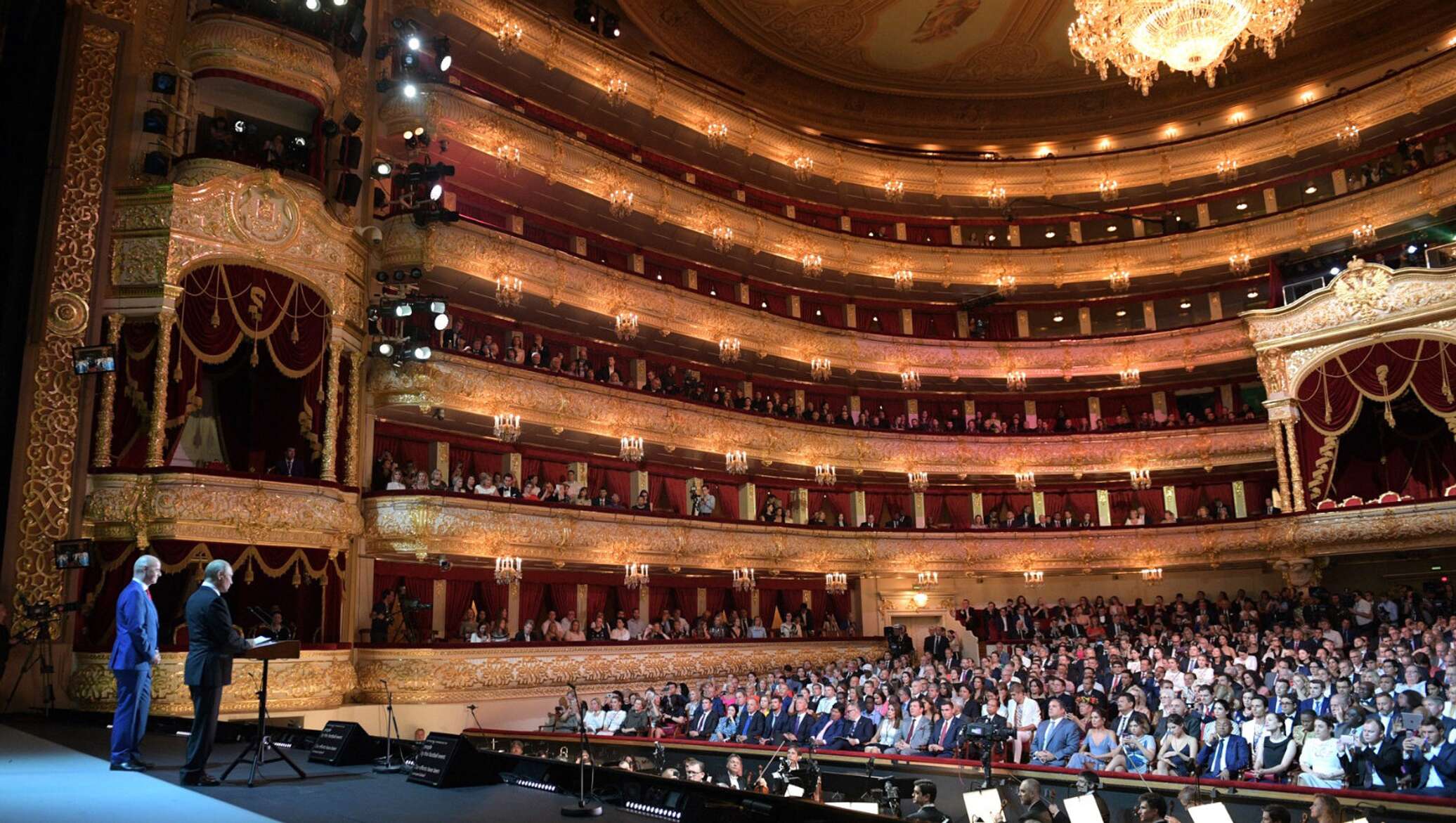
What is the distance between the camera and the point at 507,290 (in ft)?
57.9

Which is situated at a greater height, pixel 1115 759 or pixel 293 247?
pixel 293 247

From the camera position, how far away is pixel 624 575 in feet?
64.2

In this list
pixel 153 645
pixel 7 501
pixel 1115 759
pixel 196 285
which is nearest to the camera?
pixel 153 645

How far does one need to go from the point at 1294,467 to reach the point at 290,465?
19.8m

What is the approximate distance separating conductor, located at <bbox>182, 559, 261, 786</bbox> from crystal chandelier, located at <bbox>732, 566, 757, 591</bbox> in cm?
1470

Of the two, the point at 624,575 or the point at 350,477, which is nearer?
the point at 350,477

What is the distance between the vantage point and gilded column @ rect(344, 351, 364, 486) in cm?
1470

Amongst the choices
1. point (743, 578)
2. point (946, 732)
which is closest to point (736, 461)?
point (743, 578)

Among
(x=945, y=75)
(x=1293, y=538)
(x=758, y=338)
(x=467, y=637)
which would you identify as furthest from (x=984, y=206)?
(x=467, y=637)

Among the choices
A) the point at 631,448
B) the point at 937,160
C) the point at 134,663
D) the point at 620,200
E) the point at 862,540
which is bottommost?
the point at 134,663

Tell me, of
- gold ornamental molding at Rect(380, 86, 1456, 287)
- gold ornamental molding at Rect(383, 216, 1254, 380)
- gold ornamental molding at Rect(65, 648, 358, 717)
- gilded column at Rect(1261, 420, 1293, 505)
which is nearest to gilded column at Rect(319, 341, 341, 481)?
gold ornamental molding at Rect(65, 648, 358, 717)

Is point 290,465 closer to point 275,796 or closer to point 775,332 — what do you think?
point 275,796

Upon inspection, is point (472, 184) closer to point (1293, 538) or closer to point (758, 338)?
point (758, 338)

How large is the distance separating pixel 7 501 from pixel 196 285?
3301 mm
